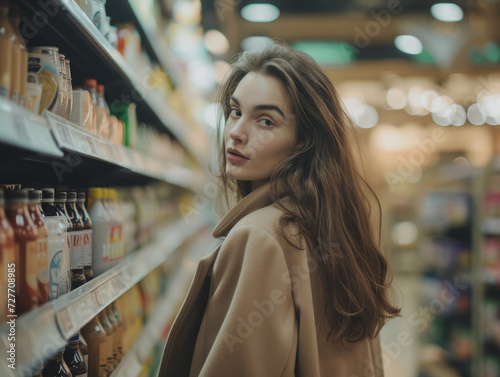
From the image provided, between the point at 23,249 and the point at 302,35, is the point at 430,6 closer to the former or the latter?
the point at 302,35

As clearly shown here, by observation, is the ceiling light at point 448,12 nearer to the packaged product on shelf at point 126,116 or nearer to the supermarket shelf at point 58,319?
the packaged product on shelf at point 126,116

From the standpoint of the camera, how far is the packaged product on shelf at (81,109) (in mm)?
1531

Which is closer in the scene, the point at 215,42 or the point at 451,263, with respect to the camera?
the point at 451,263

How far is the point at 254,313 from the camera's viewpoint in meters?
1.17

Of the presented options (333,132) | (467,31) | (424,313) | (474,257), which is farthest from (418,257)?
(333,132)

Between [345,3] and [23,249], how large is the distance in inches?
249

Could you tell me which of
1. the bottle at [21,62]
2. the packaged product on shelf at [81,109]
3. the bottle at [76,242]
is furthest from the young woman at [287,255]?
the bottle at [21,62]

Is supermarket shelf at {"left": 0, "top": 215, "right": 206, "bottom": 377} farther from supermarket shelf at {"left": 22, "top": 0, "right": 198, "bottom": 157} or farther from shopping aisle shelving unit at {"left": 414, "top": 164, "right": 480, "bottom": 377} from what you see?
shopping aisle shelving unit at {"left": 414, "top": 164, "right": 480, "bottom": 377}

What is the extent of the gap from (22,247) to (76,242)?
17.8 inches

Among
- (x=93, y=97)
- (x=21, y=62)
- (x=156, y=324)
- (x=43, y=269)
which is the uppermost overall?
(x=93, y=97)

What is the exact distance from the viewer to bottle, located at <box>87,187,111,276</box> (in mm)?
1737

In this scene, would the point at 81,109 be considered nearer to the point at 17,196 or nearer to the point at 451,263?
the point at 17,196

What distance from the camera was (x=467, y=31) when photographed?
6.57 metres

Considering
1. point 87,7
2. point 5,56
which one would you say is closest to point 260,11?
point 87,7
